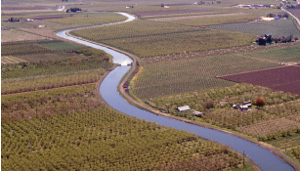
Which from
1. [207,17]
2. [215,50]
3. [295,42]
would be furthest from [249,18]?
[215,50]

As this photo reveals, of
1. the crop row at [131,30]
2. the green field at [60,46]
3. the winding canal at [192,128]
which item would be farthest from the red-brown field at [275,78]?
the crop row at [131,30]

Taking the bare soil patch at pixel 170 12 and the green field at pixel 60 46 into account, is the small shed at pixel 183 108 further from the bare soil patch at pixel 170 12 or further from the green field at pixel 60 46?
the bare soil patch at pixel 170 12

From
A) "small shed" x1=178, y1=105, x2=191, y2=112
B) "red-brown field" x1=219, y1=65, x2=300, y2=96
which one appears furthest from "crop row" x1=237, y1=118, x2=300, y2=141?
"red-brown field" x1=219, y1=65, x2=300, y2=96

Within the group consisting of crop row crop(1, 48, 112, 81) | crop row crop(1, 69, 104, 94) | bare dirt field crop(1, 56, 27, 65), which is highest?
bare dirt field crop(1, 56, 27, 65)

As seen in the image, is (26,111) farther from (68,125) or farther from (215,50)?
(215,50)

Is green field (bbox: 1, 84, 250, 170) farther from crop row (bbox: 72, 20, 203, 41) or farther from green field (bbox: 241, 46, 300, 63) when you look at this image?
crop row (bbox: 72, 20, 203, 41)
